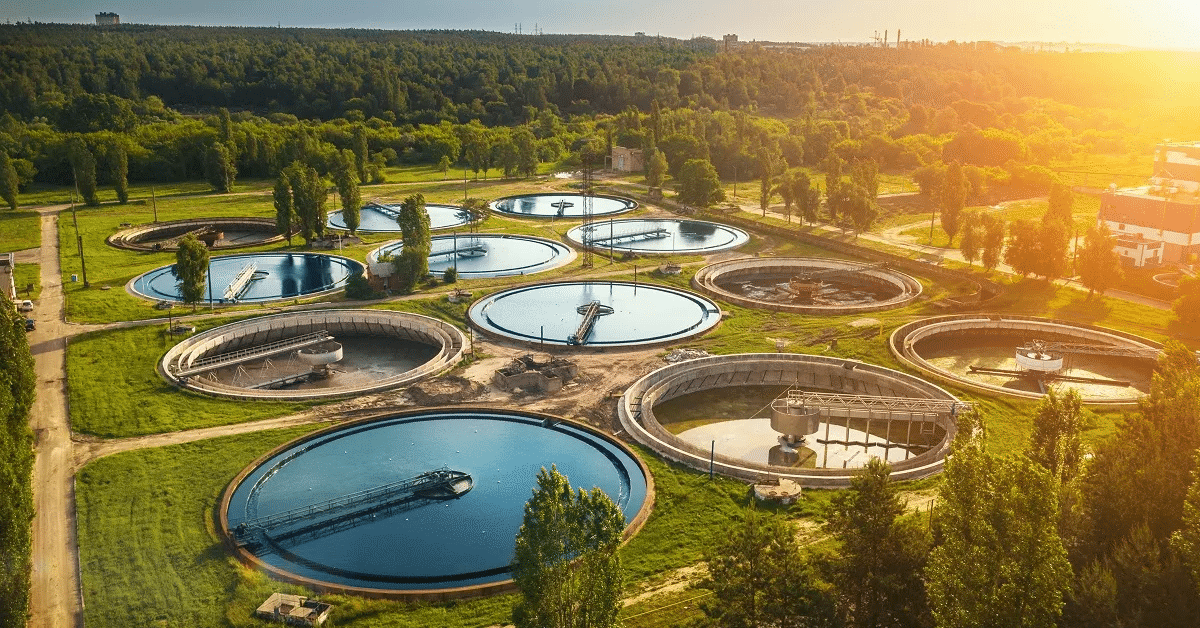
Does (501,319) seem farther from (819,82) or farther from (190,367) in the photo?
(819,82)

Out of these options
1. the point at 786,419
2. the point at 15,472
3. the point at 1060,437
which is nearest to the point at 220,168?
the point at 15,472

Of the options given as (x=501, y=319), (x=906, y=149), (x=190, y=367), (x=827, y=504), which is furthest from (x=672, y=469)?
(x=906, y=149)

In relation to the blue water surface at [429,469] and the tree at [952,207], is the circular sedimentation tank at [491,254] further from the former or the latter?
the tree at [952,207]

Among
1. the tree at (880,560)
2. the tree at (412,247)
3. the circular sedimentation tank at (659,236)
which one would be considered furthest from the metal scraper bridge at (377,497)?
the circular sedimentation tank at (659,236)

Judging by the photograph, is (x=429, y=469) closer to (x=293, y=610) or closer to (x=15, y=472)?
(x=293, y=610)

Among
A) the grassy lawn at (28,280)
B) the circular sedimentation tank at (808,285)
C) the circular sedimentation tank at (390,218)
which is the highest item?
the circular sedimentation tank at (390,218)

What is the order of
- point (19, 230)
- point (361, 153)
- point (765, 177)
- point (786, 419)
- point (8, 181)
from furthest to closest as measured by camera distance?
point (361, 153) < point (765, 177) < point (8, 181) < point (19, 230) < point (786, 419)
